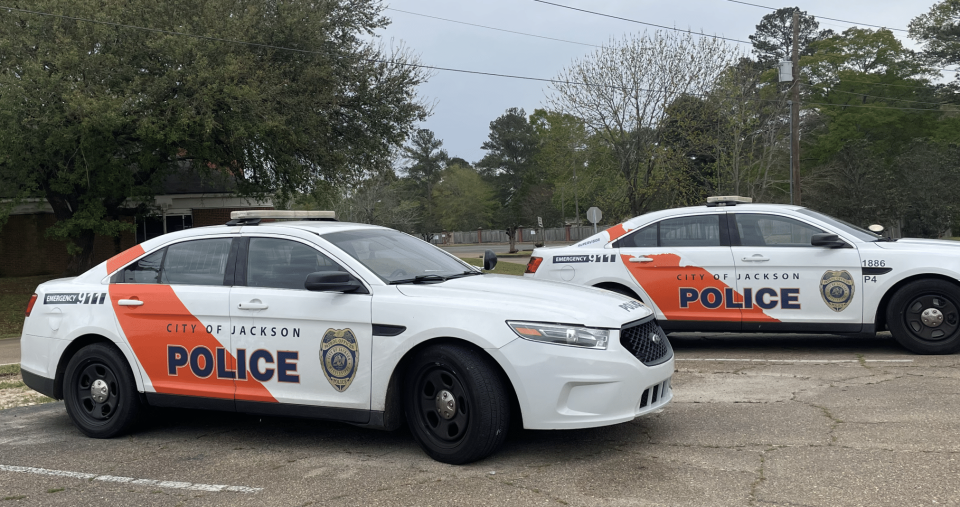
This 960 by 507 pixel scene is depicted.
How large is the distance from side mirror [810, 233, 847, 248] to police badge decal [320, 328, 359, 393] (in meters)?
5.31

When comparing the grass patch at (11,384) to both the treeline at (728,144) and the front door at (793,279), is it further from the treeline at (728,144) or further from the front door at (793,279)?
the treeline at (728,144)

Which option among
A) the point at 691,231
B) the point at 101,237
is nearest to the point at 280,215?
the point at 691,231

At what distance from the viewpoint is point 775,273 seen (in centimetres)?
859

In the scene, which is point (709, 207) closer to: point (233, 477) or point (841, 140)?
point (233, 477)

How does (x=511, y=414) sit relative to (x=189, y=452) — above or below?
above

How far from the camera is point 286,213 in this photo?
6.49 meters

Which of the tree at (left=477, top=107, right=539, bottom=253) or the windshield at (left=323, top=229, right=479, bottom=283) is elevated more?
the tree at (left=477, top=107, right=539, bottom=253)

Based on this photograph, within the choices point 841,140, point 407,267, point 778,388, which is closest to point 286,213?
point 407,267

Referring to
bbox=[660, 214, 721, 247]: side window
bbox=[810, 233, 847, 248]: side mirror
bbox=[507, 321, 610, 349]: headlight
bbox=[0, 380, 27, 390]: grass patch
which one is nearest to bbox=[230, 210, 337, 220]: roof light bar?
bbox=[507, 321, 610, 349]: headlight

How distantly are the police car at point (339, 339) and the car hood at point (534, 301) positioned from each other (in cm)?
1

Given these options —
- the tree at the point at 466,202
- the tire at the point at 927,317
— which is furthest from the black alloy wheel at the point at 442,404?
the tree at the point at 466,202

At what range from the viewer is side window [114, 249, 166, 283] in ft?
19.9

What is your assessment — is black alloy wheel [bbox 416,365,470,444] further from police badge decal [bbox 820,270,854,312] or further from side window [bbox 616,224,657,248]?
police badge decal [bbox 820,270,854,312]

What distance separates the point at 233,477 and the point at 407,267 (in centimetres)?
178
